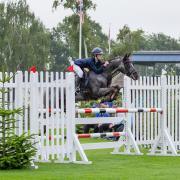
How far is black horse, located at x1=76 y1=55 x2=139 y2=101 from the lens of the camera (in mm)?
15961

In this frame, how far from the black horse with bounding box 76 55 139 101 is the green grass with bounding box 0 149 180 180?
2.55 metres

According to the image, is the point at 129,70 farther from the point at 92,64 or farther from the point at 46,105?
the point at 46,105

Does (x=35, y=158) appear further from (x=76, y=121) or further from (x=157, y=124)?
(x=157, y=124)

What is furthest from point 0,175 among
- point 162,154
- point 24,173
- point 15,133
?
point 162,154

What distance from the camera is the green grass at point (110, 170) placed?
9.78 meters

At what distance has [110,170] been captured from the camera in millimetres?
10969

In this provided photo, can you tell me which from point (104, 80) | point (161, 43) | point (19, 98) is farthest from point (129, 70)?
point (161, 43)

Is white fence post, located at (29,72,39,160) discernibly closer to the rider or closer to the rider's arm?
the rider

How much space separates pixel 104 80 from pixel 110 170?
5350 millimetres

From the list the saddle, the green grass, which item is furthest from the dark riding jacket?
the green grass

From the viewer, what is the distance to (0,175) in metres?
9.74

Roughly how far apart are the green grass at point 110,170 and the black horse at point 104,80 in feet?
8.36

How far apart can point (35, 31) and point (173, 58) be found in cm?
3699

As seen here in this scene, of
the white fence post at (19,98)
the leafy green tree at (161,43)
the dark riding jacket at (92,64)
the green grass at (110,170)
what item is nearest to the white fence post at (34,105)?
the white fence post at (19,98)
